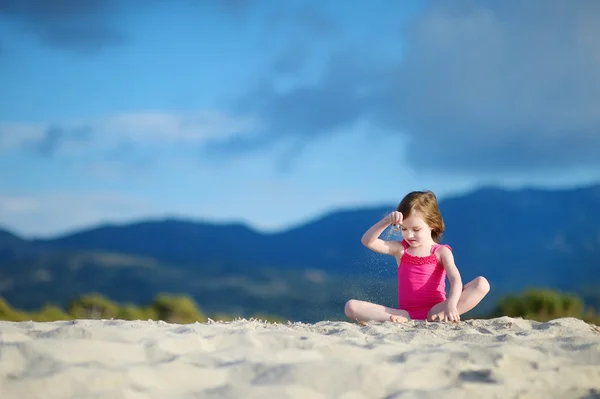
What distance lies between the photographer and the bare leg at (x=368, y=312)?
16.8 feet

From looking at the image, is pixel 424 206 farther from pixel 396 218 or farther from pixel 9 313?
pixel 9 313

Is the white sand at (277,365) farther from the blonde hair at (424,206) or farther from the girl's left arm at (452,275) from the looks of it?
the blonde hair at (424,206)

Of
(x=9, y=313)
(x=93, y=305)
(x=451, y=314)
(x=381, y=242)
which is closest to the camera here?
A: (x=451, y=314)

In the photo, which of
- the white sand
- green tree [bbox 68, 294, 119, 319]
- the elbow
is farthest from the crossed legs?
green tree [bbox 68, 294, 119, 319]

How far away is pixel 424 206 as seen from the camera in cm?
520

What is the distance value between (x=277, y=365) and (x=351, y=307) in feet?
6.44

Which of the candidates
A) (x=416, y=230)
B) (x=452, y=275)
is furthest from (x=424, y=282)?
(x=416, y=230)

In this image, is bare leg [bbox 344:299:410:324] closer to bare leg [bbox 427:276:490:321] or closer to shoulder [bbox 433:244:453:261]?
bare leg [bbox 427:276:490:321]

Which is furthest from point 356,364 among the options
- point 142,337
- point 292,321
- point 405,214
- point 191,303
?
point 191,303

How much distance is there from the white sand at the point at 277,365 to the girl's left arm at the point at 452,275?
37.6 inches

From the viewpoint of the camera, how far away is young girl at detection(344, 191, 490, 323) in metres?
5.14

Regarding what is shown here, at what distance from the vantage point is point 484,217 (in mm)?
43125

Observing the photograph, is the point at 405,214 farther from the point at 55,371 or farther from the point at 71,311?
the point at 71,311

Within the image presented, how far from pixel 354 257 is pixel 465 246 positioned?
36.5 metres
